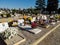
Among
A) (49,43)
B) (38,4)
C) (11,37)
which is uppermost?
(38,4)

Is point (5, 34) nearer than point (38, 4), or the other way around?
point (5, 34)

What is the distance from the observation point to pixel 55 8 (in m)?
40.1

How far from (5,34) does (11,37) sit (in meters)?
0.50

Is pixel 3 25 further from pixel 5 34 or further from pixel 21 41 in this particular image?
pixel 21 41

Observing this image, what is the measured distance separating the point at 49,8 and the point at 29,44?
1442 inches

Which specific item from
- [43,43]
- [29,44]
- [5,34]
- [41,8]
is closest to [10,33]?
[5,34]

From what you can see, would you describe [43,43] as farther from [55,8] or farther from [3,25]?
[55,8]

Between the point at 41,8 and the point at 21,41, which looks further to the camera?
the point at 41,8

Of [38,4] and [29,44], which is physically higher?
[38,4]

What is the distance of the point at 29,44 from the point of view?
5898 mm

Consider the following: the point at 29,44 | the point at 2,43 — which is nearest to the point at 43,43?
the point at 29,44

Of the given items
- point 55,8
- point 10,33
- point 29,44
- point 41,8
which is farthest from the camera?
point 41,8

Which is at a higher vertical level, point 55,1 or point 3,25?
point 55,1

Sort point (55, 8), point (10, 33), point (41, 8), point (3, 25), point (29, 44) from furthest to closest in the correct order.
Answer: point (41, 8)
point (55, 8)
point (3, 25)
point (10, 33)
point (29, 44)
